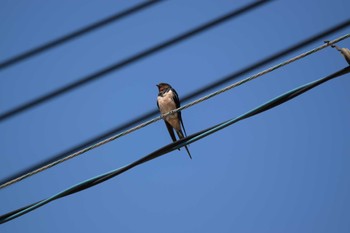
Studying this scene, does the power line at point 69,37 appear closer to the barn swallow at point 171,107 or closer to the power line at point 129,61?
the power line at point 129,61

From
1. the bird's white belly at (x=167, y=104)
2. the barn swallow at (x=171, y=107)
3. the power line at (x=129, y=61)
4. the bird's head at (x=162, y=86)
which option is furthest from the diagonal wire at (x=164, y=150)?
the bird's head at (x=162, y=86)

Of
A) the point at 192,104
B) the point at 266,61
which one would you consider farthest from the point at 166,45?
the point at 266,61

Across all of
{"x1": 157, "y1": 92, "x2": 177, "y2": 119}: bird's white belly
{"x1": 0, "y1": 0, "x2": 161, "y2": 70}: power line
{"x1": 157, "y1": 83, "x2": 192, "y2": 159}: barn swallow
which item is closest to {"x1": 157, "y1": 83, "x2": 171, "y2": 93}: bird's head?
{"x1": 157, "y1": 83, "x2": 192, "y2": 159}: barn swallow

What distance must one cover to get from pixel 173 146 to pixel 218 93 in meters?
0.47

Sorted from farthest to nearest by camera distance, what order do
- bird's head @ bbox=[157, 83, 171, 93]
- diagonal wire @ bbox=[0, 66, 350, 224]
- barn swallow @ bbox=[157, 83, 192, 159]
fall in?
bird's head @ bbox=[157, 83, 171, 93] < barn swallow @ bbox=[157, 83, 192, 159] < diagonal wire @ bbox=[0, 66, 350, 224]

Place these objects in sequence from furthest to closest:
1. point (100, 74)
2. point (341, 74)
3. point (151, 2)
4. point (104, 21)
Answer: point (151, 2), point (104, 21), point (100, 74), point (341, 74)

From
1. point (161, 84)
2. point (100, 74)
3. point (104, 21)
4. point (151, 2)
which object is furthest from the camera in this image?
point (161, 84)

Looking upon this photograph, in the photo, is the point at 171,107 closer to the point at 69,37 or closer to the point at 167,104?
the point at 167,104

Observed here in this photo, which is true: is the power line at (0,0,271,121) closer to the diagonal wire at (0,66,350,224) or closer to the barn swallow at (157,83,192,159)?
the diagonal wire at (0,66,350,224)

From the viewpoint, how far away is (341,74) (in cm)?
299

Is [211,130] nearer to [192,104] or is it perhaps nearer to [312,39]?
[192,104]

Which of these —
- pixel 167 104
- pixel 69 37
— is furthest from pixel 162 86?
pixel 69 37

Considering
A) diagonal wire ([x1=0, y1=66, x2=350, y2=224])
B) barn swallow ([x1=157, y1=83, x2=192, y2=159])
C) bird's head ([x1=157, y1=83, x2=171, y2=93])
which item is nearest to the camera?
diagonal wire ([x1=0, y1=66, x2=350, y2=224])

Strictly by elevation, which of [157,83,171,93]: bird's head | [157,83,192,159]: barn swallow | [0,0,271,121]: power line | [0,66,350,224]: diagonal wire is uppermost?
[157,83,171,93]: bird's head
